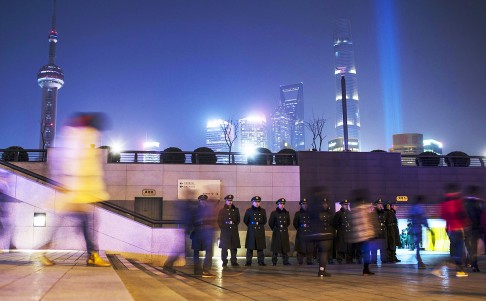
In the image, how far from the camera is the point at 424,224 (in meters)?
12.5

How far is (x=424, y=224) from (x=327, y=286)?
488cm

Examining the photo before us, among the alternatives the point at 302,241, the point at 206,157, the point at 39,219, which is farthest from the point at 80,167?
the point at 206,157

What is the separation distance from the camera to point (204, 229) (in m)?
10.6

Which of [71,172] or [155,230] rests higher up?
[71,172]

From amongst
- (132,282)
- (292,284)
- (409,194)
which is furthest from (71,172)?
(409,194)

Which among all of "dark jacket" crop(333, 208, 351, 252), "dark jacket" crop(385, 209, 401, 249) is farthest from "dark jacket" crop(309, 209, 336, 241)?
"dark jacket" crop(385, 209, 401, 249)

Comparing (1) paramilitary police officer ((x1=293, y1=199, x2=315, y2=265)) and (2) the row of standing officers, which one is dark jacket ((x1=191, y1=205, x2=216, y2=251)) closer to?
(2) the row of standing officers

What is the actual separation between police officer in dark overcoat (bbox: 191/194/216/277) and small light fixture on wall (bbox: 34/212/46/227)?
577cm

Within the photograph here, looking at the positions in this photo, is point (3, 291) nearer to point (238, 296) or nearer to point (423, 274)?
point (238, 296)

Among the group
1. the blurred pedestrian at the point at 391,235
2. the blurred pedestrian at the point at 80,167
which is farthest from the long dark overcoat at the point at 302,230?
the blurred pedestrian at the point at 80,167

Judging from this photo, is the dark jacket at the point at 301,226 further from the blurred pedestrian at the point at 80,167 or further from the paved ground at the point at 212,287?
the blurred pedestrian at the point at 80,167

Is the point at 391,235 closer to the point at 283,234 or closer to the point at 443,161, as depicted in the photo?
the point at 283,234

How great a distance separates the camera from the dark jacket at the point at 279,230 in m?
16.2

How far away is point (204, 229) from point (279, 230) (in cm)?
630
